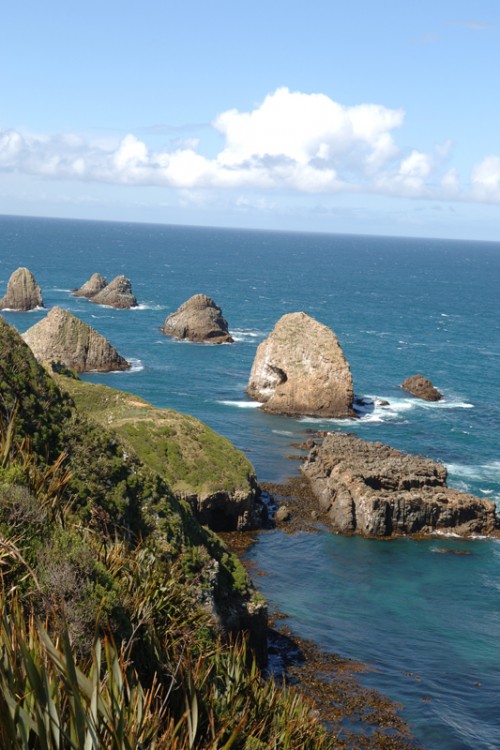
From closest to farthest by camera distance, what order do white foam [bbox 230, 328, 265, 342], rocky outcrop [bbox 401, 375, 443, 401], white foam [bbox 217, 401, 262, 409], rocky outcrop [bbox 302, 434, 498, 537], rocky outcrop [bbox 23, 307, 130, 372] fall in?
rocky outcrop [bbox 302, 434, 498, 537] < white foam [bbox 217, 401, 262, 409] < rocky outcrop [bbox 401, 375, 443, 401] < rocky outcrop [bbox 23, 307, 130, 372] < white foam [bbox 230, 328, 265, 342]

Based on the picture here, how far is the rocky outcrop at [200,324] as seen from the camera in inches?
4739

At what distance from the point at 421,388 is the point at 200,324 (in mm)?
39189

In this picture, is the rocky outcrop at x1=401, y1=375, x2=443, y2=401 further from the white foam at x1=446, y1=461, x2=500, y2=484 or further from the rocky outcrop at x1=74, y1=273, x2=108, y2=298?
the rocky outcrop at x1=74, y1=273, x2=108, y2=298

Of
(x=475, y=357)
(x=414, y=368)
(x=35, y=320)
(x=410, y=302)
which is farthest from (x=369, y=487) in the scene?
(x=410, y=302)

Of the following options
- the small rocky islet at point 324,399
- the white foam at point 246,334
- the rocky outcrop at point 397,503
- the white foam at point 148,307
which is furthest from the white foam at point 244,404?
the white foam at point 148,307

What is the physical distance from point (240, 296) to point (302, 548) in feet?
429

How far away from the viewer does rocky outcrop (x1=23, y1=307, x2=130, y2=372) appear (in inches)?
3873

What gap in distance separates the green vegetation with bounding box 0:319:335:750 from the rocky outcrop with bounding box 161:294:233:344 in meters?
80.8

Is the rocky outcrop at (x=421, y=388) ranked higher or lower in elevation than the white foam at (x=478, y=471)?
higher

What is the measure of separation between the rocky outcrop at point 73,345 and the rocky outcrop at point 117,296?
4770 cm

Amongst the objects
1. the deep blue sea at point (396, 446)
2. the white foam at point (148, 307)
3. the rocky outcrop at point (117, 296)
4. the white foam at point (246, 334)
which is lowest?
the deep blue sea at point (396, 446)

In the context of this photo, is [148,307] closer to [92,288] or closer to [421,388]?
[92,288]

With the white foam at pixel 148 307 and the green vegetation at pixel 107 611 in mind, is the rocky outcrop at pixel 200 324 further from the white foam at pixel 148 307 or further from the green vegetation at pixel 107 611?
the green vegetation at pixel 107 611

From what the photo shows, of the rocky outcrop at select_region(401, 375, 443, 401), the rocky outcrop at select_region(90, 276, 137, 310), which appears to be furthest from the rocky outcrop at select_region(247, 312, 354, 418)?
the rocky outcrop at select_region(90, 276, 137, 310)
